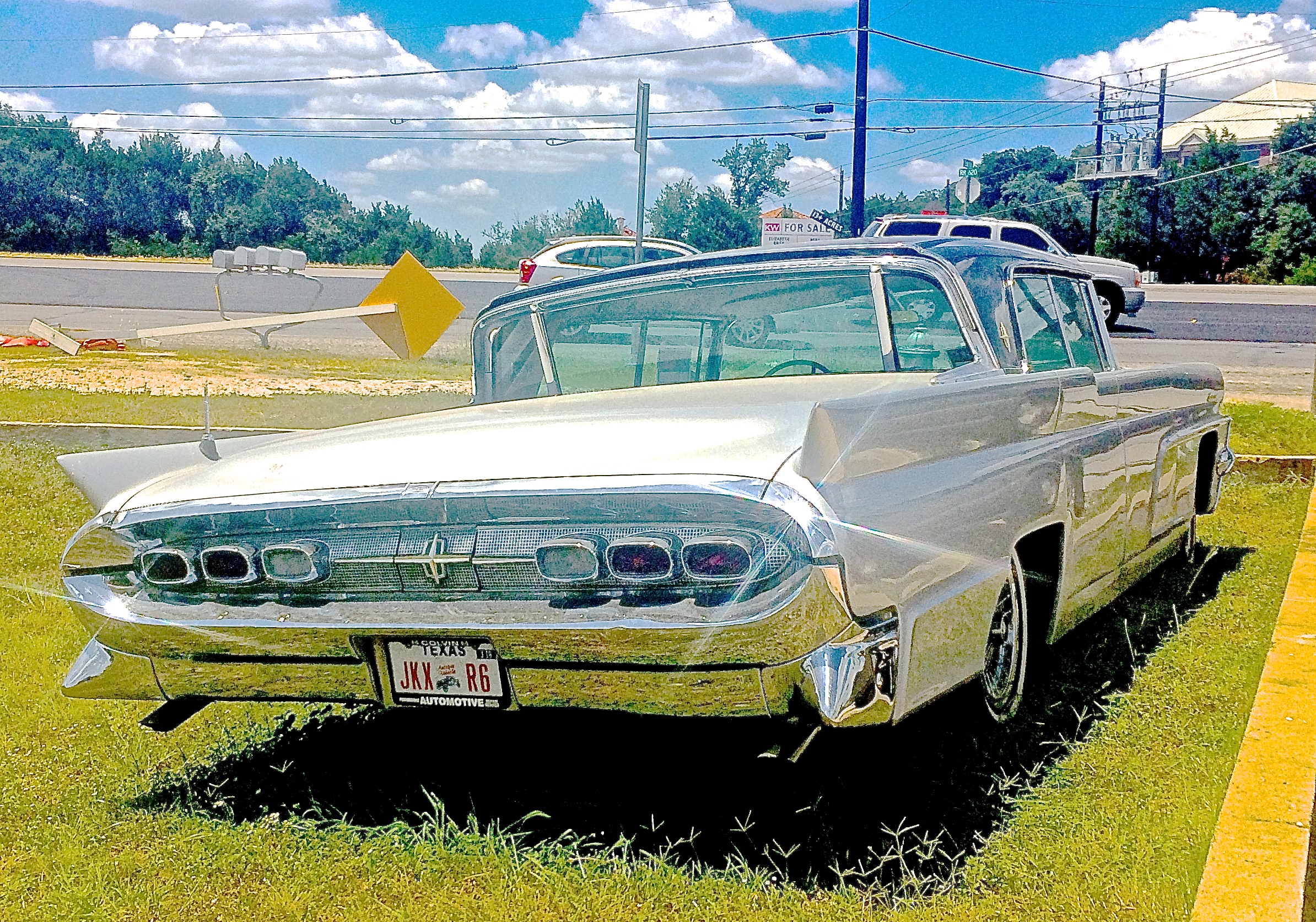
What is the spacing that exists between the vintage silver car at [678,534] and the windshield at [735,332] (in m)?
0.01

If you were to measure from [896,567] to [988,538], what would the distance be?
22.6 inches

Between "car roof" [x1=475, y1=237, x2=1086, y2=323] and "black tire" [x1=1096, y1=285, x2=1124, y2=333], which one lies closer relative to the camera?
"car roof" [x1=475, y1=237, x2=1086, y2=323]

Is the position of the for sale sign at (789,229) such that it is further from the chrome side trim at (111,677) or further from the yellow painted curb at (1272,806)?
the chrome side trim at (111,677)

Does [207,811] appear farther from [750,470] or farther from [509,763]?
[750,470]

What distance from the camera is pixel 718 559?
2648 mm

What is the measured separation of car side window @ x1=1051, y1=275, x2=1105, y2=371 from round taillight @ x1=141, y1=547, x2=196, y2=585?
3.08m

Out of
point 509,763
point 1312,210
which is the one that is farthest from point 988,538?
point 1312,210

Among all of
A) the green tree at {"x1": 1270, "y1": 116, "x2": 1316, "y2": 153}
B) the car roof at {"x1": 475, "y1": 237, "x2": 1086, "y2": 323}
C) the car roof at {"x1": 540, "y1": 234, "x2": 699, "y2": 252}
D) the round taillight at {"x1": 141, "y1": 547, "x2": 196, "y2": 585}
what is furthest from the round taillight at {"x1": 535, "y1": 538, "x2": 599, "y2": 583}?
the green tree at {"x1": 1270, "y1": 116, "x2": 1316, "y2": 153}

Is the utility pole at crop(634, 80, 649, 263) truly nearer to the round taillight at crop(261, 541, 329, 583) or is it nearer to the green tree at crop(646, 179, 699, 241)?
the round taillight at crop(261, 541, 329, 583)

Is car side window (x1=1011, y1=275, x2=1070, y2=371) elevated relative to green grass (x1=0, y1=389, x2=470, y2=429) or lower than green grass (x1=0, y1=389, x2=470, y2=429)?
elevated

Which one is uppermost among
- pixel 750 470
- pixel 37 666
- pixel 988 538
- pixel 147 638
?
pixel 750 470

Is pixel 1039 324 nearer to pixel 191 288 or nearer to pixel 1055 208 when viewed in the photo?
pixel 191 288

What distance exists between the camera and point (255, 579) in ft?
9.98

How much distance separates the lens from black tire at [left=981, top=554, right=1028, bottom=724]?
3553 mm
